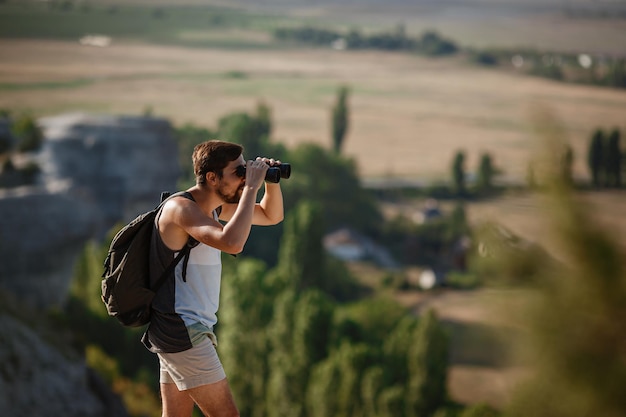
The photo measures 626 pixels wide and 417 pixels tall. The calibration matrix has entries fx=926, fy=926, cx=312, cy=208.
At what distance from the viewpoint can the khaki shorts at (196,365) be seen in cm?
472

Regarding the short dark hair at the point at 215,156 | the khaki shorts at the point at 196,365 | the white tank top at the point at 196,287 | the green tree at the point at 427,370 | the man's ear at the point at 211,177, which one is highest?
the short dark hair at the point at 215,156

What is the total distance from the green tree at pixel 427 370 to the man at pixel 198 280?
2500cm

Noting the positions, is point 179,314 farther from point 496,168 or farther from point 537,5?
point 537,5

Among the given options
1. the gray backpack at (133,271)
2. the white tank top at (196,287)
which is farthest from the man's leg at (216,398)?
the gray backpack at (133,271)

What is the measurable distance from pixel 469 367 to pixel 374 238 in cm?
2900

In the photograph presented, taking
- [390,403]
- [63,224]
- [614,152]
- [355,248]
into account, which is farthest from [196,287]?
[614,152]

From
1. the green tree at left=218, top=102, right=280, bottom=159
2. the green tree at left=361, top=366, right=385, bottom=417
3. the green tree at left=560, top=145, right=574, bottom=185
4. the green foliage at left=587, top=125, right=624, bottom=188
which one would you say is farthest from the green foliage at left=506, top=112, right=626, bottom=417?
the green tree at left=218, top=102, right=280, bottom=159

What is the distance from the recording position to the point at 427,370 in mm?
29641

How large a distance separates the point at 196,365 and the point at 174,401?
0.38 meters

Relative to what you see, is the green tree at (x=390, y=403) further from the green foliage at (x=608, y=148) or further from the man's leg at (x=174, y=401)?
the green foliage at (x=608, y=148)

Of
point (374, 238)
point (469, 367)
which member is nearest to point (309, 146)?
point (374, 238)

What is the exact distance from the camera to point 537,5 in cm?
11712

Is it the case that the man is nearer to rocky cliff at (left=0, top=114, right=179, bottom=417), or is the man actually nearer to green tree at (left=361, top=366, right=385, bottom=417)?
rocky cliff at (left=0, top=114, right=179, bottom=417)

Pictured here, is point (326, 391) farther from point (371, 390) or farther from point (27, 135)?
point (27, 135)
